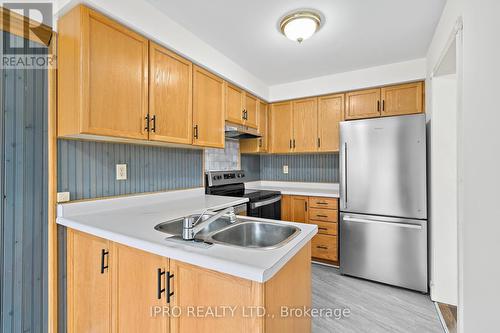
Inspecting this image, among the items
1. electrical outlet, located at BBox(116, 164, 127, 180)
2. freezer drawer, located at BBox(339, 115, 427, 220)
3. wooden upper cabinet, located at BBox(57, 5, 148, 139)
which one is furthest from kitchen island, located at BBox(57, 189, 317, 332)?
freezer drawer, located at BBox(339, 115, 427, 220)

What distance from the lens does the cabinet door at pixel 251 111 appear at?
10.2 feet

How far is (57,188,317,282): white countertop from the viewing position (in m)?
0.84

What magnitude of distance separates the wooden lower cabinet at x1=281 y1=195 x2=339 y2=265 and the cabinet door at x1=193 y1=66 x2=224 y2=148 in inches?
53.6

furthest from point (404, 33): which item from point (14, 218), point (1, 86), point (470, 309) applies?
point (14, 218)

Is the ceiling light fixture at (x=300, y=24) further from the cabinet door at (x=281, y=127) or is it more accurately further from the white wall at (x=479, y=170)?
the cabinet door at (x=281, y=127)

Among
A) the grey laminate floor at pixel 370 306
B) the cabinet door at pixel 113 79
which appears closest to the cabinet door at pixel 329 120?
the grey laminate floor at pixel 370 306

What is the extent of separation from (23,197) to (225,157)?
2.08 meters

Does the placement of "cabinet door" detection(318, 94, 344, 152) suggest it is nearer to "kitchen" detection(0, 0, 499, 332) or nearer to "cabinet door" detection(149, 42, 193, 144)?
"kitchen" detection(0, 0, 499, 332)

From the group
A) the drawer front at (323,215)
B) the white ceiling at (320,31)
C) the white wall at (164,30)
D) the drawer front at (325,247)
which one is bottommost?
the drawer front at (325,247)

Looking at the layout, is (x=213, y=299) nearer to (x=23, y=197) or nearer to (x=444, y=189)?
(x=23, y=197)

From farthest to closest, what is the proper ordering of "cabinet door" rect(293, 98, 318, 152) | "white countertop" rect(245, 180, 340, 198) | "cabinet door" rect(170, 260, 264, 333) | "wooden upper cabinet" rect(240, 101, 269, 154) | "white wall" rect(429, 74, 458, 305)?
"wooden upper cabinet" rect(240, 101, 269, 154)
"cabinet door" rect(293, 98, 318, 152)
"white countertop" rect(245, 180, 340, 198)
"white wall" rect(429, 74, 458, 305)
"cabinet door" rect(170, 260, 264, 333)

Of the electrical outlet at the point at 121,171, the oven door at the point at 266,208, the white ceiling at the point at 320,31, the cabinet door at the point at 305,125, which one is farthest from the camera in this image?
the cabinet door at the point at 305,125

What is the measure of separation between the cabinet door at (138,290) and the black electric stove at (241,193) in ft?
4.88

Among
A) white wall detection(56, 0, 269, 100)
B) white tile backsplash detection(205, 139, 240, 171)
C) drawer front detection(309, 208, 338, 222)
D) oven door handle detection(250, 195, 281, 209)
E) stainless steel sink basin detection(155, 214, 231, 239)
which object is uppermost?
white wall detection(56, 0, 269, 100)
